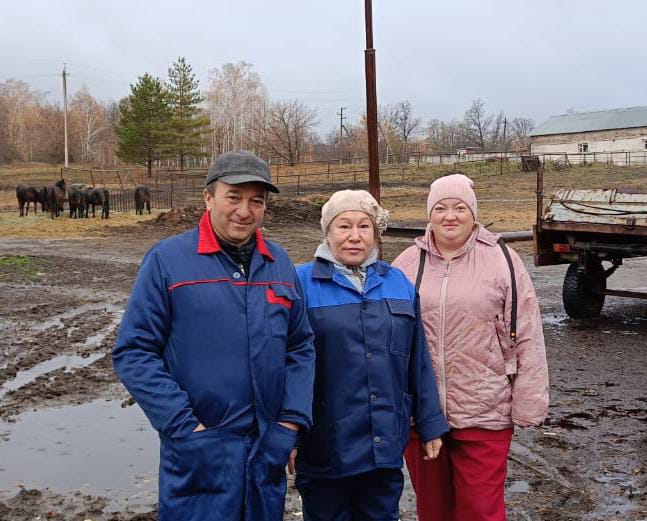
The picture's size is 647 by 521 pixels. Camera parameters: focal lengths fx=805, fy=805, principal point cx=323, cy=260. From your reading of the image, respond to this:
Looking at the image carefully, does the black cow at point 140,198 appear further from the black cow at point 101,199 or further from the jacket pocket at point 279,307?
the jacket pocket at point 279,307

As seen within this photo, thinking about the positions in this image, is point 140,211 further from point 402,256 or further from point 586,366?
point 402,256

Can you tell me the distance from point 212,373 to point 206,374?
19 mm

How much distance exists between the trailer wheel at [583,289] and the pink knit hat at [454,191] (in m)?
6.82

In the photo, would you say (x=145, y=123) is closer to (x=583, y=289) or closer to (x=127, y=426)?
(x=583, y=289)

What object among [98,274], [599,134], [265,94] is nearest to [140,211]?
[98,274]

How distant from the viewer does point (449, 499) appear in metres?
3.29

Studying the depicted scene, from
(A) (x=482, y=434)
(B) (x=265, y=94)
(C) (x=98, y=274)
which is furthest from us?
(B) (x=265, y=94)

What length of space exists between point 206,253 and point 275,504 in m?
0.83

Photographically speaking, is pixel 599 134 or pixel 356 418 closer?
pixel 356 418

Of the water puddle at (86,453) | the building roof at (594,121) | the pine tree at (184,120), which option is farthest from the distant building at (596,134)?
the water puddle at (86,453)

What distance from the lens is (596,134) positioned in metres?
60.0

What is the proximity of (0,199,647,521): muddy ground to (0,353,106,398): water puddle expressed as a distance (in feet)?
0.06

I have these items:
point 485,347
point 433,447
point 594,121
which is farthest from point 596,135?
point 433,447

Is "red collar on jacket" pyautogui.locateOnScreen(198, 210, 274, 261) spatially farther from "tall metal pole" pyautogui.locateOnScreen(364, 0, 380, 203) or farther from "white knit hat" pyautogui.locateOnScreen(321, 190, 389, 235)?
"tall metal pole" pyautogui.locateOnScreen(364, 0, 380, 203)
